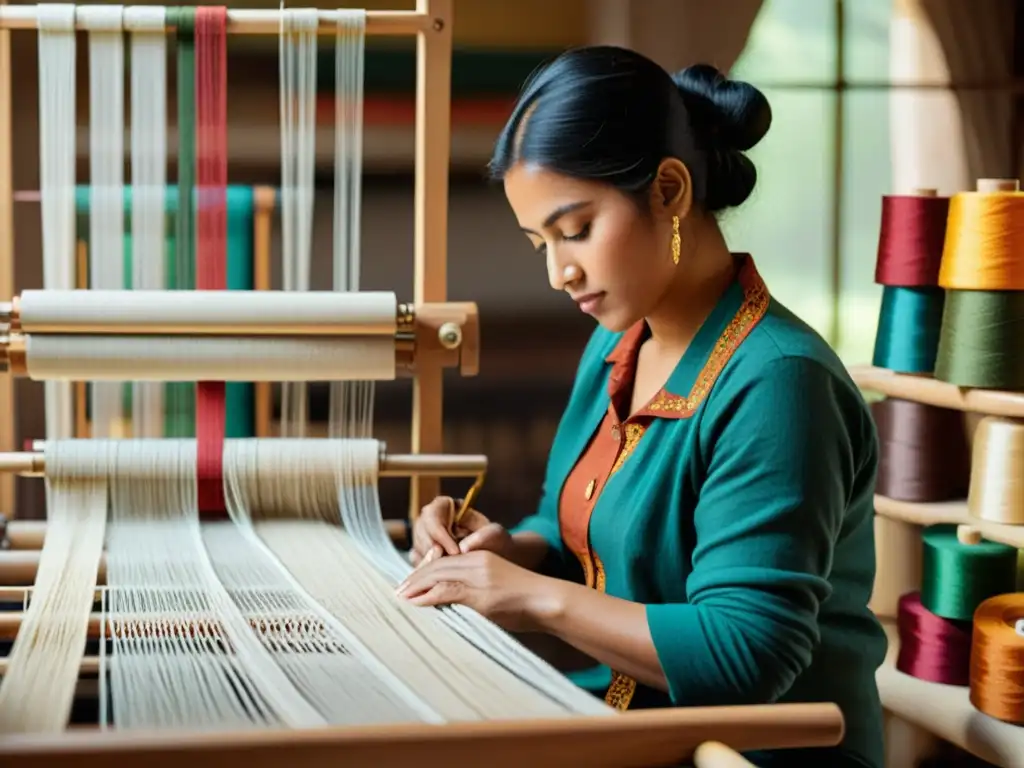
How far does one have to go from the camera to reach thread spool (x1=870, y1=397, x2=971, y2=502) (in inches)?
86.4

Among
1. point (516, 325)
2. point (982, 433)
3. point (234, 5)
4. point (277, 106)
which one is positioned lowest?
point (982, 433)

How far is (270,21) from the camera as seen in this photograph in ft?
5.32

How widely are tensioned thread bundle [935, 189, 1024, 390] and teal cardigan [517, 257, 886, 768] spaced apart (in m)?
0.64

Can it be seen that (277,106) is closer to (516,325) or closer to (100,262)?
(516,325)

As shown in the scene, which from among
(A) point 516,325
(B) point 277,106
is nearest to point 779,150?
(A) point 516,325

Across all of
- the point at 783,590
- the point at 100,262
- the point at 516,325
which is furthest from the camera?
the point at 516,325

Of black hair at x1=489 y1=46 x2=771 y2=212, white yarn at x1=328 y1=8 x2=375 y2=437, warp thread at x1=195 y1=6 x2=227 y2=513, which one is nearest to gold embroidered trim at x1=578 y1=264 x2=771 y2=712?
black hair at x1=489 y1=46 x2=771 y2=212

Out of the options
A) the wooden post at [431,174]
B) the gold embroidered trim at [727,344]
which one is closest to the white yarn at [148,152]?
the wooden post at [431,174]

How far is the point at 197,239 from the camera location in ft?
5.36

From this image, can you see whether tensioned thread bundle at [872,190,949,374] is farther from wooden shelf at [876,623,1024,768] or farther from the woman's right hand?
the woman's right hand

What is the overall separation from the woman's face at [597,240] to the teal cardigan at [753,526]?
0.31 ft

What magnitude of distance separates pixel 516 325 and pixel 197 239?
0.88 m

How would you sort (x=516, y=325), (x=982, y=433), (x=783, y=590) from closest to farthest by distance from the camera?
1. (x=783, y=590)
2. (x=982, y=433)
3. (x=516, y=325)

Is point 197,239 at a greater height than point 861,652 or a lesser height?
greater
